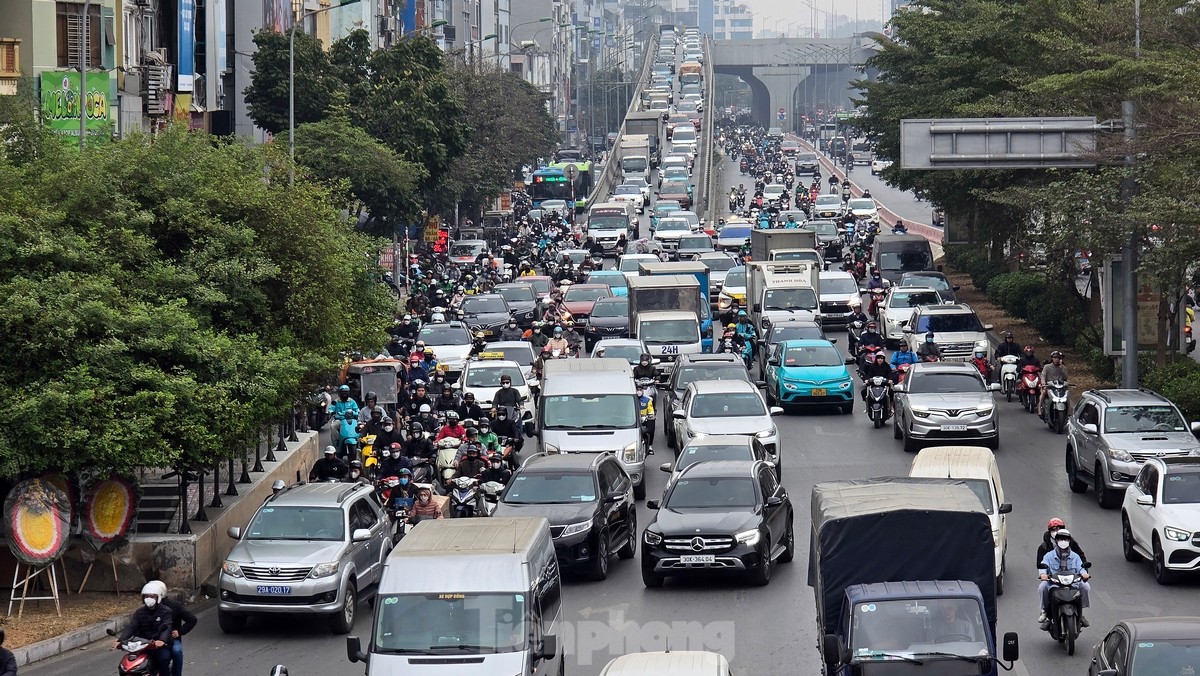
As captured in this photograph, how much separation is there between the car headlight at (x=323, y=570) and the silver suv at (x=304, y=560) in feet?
0.04

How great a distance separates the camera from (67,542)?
20141 mm

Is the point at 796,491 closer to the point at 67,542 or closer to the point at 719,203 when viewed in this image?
the point at 67,542

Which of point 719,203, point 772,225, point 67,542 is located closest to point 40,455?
point 67,542

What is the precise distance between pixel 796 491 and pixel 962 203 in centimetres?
2558

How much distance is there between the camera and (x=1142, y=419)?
82.0 ft

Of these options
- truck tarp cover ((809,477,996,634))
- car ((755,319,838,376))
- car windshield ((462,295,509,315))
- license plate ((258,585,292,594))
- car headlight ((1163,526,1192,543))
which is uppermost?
car windshield ((462,295,509,315))

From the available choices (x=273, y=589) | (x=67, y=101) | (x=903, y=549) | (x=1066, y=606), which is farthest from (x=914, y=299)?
(x=903, y=549)

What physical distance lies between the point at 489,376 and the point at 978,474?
50.4 ft

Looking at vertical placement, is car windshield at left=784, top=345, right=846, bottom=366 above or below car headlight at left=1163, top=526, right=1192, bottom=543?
above

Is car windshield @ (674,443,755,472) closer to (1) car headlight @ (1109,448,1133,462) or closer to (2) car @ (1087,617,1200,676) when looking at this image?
(1) car headlight @ (1109,448,1133,462)

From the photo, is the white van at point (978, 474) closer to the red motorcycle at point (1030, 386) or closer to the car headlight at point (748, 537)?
the car headlight at point (748, 537)

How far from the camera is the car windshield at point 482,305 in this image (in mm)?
45219

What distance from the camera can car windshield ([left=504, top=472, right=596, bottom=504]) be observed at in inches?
845

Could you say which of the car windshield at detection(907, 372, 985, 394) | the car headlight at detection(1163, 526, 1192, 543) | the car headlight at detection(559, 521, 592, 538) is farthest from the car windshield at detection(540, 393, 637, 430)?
the car headlight at detection(1163, 526, 1192, 543)
